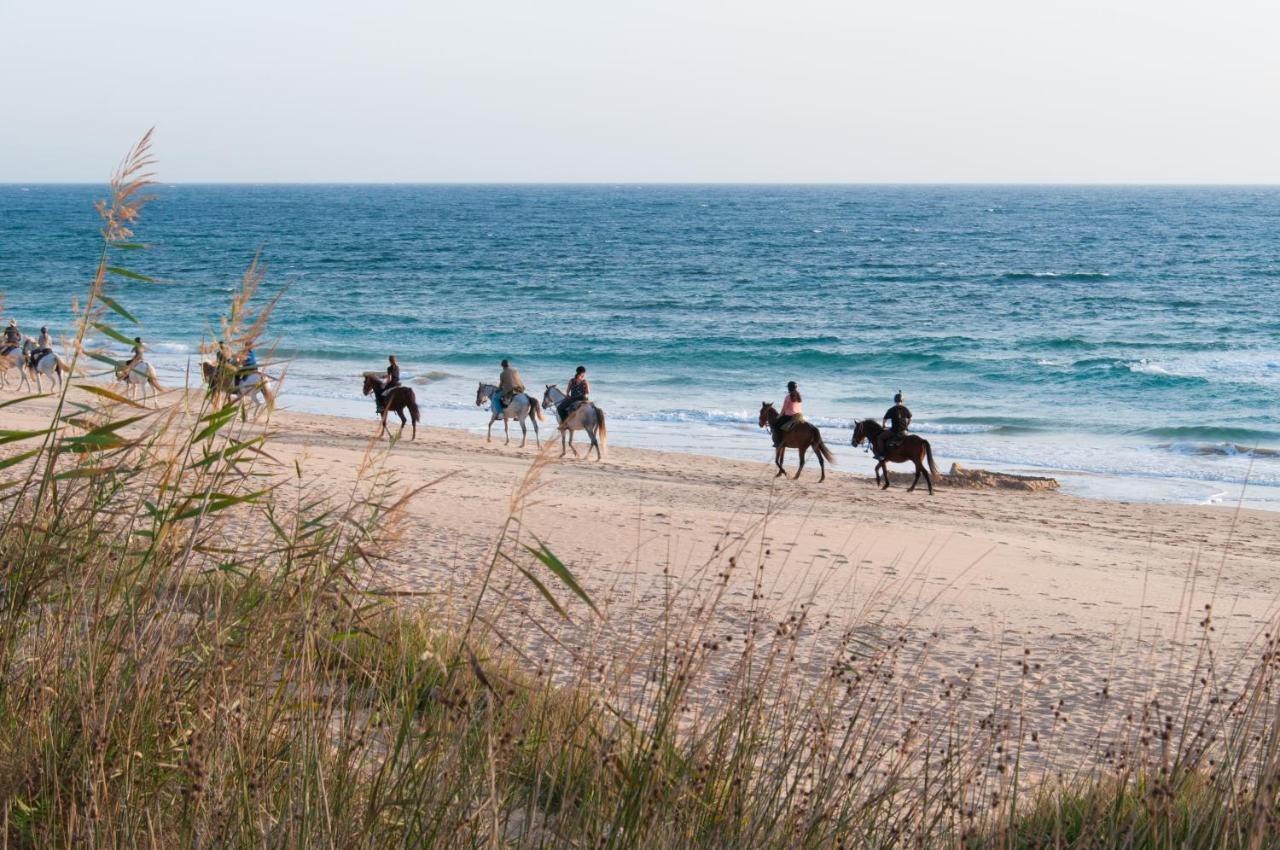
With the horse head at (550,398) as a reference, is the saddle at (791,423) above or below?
above

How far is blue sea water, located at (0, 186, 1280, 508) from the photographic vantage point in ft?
87.1

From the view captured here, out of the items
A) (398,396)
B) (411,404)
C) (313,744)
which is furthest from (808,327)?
(313,744)

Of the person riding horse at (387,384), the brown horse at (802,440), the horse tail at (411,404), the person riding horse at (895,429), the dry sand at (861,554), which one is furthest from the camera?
the horse tail at (411,404)

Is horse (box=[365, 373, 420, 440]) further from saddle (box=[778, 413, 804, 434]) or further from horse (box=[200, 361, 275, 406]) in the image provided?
horse (box=[200, 361, 275, 406])

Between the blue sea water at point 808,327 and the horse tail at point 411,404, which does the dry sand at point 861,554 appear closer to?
the horse tail at point 411,404

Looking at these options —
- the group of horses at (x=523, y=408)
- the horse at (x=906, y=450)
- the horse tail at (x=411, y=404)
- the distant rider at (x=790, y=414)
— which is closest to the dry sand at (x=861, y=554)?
the horse at (x=906, y=450)

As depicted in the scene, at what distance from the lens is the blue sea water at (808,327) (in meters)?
26.6

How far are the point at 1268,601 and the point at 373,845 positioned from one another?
1178 centimetres

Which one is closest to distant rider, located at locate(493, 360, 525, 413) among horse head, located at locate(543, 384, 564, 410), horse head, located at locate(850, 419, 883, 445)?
horse head, located at locate(543, 384, 564, 410)

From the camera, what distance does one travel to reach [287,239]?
90250 millimetres

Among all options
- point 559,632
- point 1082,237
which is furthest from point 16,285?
point 1082,237

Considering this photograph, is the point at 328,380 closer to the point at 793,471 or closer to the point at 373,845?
the point at 793,471

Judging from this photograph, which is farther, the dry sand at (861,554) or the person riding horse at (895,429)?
the person riding horse at (895,429)

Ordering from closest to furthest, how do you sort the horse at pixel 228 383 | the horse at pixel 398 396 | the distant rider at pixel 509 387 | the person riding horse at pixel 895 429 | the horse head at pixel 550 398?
1. the horse at pixel 228 383
2. the person riding horse at pixel 895 429
3. the horse at pixel 398 396
4. the horse head at pixel 550 398
5. the distant rider at pixel 509 387
